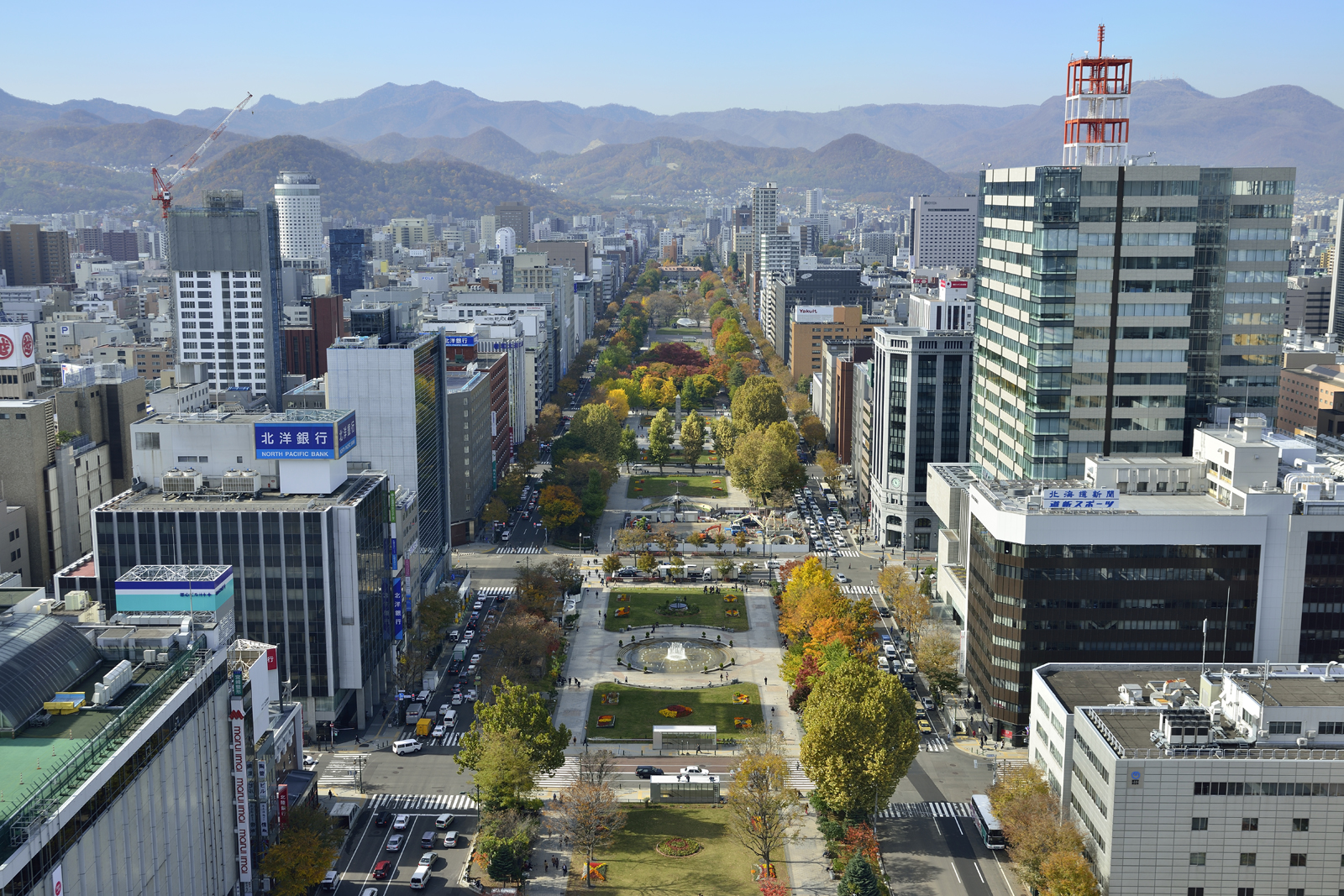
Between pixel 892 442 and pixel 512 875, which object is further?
pixel 892 442

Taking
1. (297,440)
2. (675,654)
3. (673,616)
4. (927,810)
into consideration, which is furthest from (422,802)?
(673,616)

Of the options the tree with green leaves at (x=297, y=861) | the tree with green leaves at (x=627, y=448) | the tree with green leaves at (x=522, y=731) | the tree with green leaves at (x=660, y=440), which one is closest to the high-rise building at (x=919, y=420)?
the tree with green leaves at (x=660, y=440)

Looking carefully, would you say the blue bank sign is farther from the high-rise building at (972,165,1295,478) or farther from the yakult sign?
the high-rise building at (972,165,1295,478)

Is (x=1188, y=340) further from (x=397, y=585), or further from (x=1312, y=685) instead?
(x=397, y=585)

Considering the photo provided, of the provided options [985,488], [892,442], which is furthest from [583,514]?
[985,488]

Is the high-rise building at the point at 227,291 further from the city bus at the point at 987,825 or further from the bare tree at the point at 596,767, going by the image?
the city bus at the point at 987,825

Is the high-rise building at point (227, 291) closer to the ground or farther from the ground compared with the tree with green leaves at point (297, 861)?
farther from the ground

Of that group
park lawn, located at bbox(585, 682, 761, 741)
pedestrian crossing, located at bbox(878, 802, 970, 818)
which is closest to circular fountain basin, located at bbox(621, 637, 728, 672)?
park lawn, located at bbox(585, 682, 761, 741)
